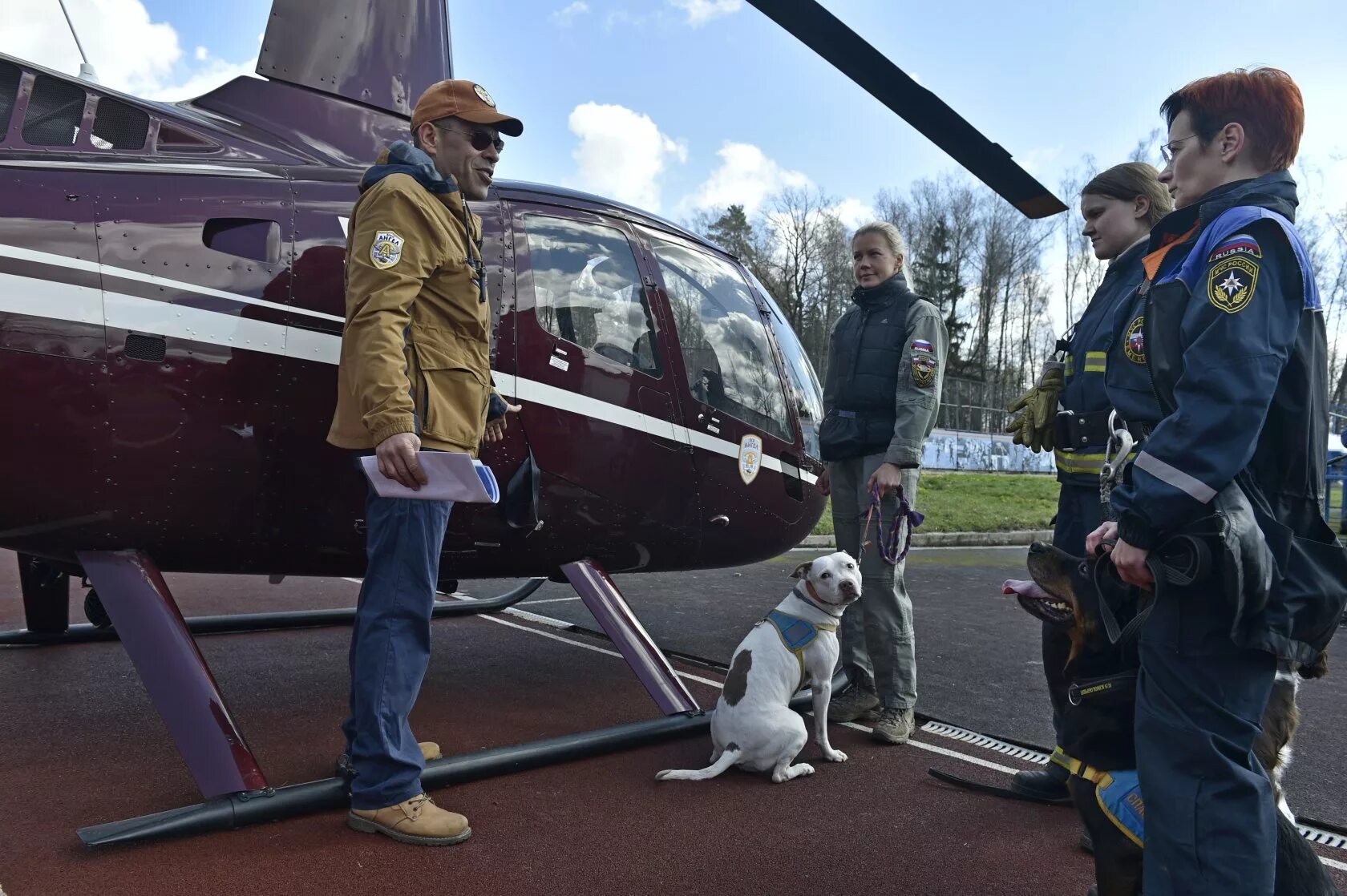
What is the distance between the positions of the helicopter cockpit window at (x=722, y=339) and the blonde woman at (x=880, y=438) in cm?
36

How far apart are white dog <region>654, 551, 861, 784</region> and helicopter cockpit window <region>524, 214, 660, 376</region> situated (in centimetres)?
123

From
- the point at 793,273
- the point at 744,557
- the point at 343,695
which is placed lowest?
the point at 343,695

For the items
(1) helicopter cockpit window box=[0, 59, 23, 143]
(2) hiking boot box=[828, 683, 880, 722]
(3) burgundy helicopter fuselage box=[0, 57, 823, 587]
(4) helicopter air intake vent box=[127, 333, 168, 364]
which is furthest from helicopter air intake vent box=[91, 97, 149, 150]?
(2) hiking boot box=[828, 683, 880, 722]

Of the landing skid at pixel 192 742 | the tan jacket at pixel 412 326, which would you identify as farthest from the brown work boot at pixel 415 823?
the tan jacket at pixel 412 326

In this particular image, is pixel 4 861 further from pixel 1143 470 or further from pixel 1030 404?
pixel 1030 404

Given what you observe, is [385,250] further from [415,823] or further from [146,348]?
[415,823]

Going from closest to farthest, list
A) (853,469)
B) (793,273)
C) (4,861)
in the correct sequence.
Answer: (4,861)
(853,469)
(793,273)

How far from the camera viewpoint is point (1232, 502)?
1838 mm

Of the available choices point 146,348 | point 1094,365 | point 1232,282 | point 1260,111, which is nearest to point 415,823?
point 146,348

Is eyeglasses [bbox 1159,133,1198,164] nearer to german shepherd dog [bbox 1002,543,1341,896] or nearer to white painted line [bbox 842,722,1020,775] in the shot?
german shepherd dog [bbox 1002,543,1341,896]

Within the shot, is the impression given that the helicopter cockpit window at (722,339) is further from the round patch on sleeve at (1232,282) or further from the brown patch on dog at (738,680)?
the round patch on sleeve at (1232,282)

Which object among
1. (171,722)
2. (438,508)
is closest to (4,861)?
(171,722)

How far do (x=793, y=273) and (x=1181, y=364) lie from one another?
161ft

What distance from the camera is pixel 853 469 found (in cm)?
423
